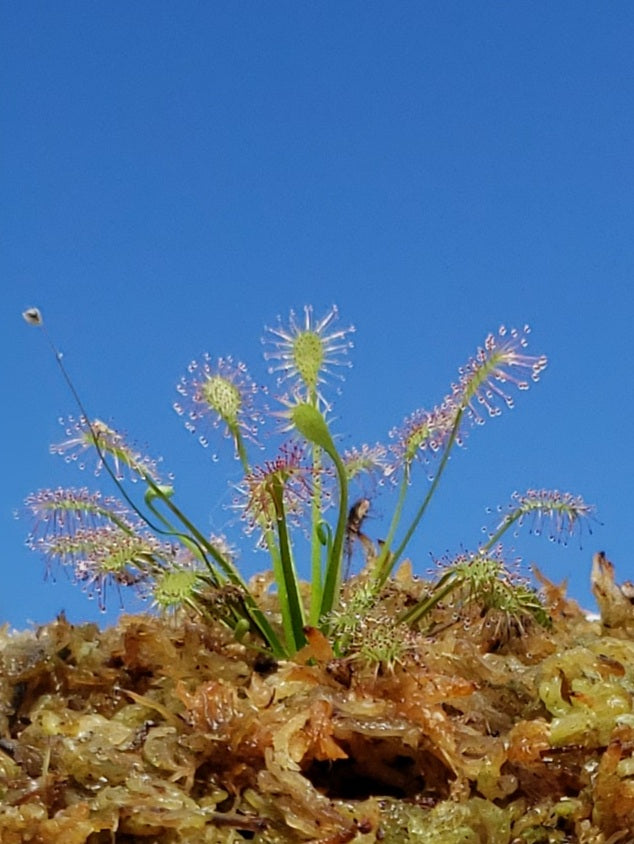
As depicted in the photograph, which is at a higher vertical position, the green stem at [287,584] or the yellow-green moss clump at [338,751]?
the green stem at [287,584]

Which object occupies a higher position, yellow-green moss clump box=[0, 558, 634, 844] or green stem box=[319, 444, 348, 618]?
green stem box=[319, 444, 348, 618]

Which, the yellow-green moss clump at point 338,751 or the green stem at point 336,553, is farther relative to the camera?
the green stem at point 336,553

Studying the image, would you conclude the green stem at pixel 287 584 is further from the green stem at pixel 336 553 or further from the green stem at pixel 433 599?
the green stem at pixel 433 599

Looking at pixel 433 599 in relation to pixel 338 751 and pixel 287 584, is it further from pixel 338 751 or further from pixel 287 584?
pixel 338 751

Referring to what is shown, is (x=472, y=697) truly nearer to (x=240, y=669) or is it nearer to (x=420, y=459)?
(x=240, y=669)

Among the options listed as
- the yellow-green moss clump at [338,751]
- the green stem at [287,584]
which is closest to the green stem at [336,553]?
the green stem at [287,584]

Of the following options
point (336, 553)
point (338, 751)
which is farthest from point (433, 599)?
point (338, 751)

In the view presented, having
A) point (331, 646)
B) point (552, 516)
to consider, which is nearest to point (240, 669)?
point (331, 646)

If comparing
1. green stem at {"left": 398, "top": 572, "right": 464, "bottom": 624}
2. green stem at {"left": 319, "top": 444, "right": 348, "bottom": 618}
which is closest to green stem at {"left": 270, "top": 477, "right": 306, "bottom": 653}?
green stem at {"left": 319, "top": 444, "right": 348, "bottom": 618}

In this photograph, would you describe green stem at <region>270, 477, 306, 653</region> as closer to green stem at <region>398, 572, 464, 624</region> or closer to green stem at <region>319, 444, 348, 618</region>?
green stem at <region>319, 444, 348, 618</region>

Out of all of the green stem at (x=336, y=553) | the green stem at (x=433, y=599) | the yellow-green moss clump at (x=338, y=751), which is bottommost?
the yellow-green moss clump at (x=338, y=751)
